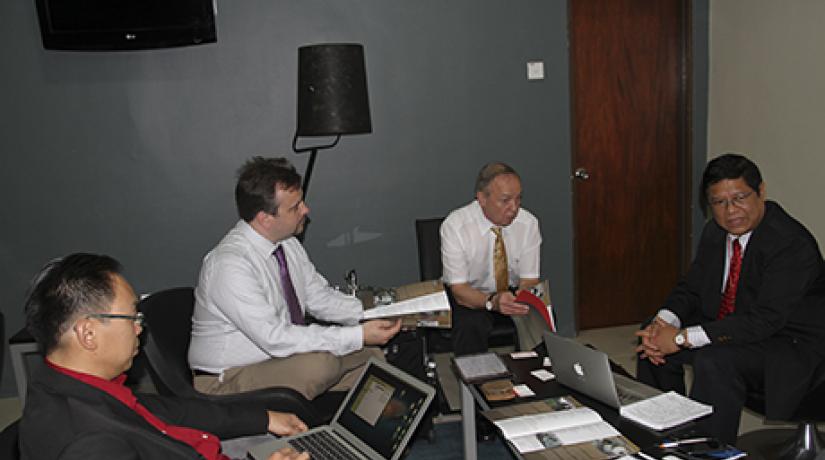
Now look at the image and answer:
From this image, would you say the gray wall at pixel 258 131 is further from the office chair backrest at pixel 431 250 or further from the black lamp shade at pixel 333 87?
the black lamp shade at pixel 333 87

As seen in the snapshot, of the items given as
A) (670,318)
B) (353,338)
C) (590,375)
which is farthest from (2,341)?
(670,318)

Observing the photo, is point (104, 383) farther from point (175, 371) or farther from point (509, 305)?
point (509, 305)

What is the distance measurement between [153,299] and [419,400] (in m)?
1.05

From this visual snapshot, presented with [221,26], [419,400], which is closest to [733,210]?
[419,400]

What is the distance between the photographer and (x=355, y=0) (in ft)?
12.3

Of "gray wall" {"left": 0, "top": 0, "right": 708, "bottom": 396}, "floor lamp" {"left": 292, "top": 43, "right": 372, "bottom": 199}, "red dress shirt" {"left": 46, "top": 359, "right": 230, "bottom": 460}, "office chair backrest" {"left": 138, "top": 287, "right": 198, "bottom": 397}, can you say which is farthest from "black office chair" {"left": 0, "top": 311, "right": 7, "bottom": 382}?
"floor lamp" {"left": 292, "top": 43, "right": 372, "bottom": 199}

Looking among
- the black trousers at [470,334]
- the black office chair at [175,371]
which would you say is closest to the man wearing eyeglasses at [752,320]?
the black trousers at [470,334]

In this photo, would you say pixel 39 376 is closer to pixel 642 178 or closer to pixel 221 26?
pixel 221 26

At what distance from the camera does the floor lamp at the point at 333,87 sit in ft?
9.97

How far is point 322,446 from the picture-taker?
6.19 ft

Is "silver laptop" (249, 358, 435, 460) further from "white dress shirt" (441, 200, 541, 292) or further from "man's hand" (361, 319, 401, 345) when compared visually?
"white dress shirt" (441, 200, 541, 292)

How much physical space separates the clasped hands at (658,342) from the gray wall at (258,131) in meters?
1.58

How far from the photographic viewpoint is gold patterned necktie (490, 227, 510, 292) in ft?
10.8

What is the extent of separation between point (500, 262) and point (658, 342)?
0.96 metres
